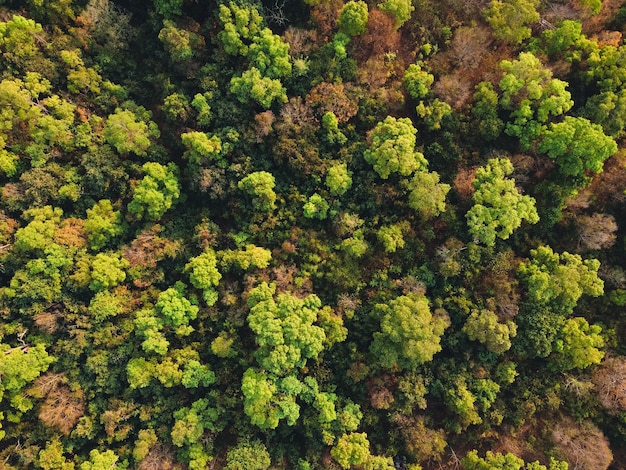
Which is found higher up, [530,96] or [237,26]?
[530,96]

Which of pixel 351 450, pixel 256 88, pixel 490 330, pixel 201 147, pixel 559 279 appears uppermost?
pixel 256 88

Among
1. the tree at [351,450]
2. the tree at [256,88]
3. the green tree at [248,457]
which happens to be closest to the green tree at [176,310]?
the green tree at [248,457]

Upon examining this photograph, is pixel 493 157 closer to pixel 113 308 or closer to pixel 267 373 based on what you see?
pixel 267 373

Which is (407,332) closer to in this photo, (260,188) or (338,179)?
(338,179)

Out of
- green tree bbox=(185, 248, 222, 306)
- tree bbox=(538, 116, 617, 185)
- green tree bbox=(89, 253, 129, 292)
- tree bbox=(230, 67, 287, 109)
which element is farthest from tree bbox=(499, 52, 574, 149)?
green tree bbox=(89, 253, 129, 292)

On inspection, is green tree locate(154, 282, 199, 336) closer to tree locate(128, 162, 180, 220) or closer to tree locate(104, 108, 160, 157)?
tree locate(128, 162, 180, 220)

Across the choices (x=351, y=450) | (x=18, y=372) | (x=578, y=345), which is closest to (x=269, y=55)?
(x=18, y=372)

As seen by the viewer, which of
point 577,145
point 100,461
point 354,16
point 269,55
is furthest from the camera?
point 269,55
